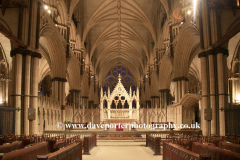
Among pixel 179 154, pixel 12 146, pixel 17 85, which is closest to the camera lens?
pixel 179 154

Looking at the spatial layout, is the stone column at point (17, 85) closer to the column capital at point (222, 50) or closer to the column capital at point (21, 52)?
the column capital at point (21, 52)

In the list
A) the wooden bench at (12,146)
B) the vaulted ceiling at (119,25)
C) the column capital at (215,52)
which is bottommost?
the wooden bench at (12,146)

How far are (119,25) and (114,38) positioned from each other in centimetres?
450

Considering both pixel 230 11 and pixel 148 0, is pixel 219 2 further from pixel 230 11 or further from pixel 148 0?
pixel 148 0

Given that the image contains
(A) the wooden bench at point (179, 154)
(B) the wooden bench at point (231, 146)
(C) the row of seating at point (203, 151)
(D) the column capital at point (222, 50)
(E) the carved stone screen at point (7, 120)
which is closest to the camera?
(A) the wooden bench at point (179, 154)

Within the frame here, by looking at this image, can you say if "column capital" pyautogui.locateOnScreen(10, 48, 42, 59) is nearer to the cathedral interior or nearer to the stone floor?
the cathedral interior

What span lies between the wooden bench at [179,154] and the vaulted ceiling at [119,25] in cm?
2437

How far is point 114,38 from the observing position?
40875 millimetres

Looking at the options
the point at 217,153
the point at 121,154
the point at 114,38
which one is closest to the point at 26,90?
the point at 121,154

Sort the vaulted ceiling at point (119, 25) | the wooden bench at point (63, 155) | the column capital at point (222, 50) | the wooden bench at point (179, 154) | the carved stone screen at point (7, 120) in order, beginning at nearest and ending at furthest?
the wooden bench at point (63, 155) < the wooden bench at point (179, 154) < the carved stone screen at point (7, 120) < the column capital at point (222, 50) < the vaulted ceiling at point (119, 25)

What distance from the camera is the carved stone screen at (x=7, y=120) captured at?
12.7 m

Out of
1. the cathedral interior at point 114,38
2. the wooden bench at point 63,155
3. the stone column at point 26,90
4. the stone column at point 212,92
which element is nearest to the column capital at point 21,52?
A: the cathedral interior at point 114,38

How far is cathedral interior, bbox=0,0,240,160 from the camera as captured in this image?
561 inches

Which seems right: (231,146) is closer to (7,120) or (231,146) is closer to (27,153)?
(27,153)
